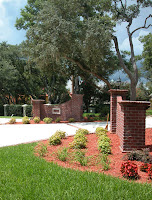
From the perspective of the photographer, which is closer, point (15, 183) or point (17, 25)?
point (15, 183)

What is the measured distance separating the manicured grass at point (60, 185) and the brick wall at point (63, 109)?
31.1 ft

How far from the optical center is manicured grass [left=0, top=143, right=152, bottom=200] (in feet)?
8.48

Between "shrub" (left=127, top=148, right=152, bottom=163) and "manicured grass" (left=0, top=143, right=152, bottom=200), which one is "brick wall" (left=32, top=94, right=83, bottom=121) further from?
"manicured grass" (left=0, top=143, right=152, bottom=200)

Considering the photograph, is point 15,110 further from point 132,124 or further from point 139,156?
point 139,156

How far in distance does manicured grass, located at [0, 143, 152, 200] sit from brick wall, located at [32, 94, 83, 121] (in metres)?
9.48

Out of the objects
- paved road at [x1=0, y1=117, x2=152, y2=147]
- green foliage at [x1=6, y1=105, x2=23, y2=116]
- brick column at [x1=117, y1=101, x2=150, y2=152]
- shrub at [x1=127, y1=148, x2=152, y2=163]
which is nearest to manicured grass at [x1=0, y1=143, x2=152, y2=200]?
shrub at [x1=127, y1=148, x2=152, y2=163]

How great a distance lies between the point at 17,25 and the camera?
2128 cm

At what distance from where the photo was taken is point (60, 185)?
2875 mm

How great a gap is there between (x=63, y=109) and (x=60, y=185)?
414 inches

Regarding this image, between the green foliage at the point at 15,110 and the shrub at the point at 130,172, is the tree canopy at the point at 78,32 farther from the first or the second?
the shrub at the point at 130,172

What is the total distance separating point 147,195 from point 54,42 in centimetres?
1045

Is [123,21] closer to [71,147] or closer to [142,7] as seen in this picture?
[142,7]

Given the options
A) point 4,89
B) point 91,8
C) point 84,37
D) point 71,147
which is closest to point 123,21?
point 91,8

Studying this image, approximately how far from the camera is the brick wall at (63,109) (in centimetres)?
1318
